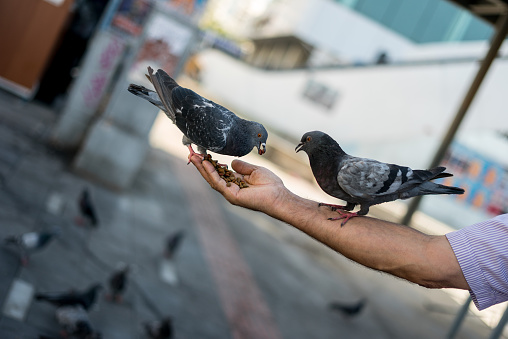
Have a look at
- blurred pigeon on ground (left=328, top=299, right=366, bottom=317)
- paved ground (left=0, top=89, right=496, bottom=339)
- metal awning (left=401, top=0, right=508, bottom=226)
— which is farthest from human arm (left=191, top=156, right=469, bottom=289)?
blurred pigeon on ground (left=328, top=299, right=366, bottom=317)

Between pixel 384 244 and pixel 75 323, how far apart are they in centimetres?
388

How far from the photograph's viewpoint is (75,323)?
18.0 ft

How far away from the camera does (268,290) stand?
9719mm

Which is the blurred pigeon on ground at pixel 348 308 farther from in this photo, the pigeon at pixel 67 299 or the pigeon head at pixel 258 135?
the pigeon head at pixel 258 135

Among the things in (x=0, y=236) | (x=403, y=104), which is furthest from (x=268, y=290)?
(x=403, y=104)

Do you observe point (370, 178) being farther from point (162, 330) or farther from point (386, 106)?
point (386, 106)

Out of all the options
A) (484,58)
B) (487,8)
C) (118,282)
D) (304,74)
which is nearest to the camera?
(118,282)

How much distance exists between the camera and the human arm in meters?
2.63

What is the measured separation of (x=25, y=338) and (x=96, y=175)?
546 cm

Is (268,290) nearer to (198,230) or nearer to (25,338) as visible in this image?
(198,230)

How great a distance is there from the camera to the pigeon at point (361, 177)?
304 cm

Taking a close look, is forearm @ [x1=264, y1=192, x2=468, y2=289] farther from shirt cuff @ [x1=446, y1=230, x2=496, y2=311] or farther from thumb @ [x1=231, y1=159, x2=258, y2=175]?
thumb @ [x1=231, y1=159, x2=258, y2=175]

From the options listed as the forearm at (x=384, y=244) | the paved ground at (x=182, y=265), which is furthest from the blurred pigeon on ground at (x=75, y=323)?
the forearm at (x=384, y=244)

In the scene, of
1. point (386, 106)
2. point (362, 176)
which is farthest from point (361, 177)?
point (386, 106)
